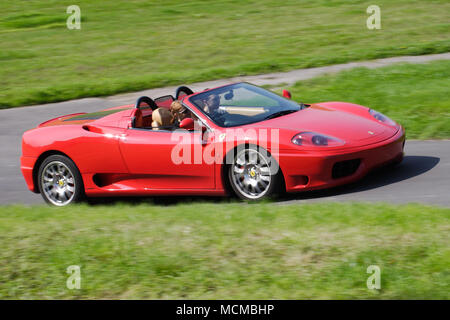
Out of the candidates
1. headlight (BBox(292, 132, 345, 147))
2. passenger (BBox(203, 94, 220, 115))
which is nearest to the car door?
passenger (BBox(203, 94, 220, 115))

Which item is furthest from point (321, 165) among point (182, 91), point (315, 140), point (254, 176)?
point (182, 91)

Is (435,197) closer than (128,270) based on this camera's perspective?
No

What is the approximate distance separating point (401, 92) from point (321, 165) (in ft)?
18.0

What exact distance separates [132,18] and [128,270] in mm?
20957

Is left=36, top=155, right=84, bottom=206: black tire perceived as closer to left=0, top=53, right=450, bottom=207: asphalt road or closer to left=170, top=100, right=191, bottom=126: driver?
left=0, top=53, right=450, bottom=207: asphalt road

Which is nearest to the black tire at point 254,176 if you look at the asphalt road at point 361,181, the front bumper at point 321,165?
the front bumper at point 321,165

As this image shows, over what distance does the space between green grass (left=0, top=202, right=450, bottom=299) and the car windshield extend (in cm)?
155

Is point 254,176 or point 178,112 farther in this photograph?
point 178,112

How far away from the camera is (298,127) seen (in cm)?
759

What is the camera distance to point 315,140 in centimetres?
734

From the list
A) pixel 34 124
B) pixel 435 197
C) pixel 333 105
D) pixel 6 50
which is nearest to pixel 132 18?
pixel 6 50

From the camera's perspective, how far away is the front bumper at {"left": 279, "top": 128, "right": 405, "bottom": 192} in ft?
23.6

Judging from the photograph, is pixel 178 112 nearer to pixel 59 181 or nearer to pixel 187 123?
pixel 187 123

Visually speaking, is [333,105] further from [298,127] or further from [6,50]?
[6,50]
